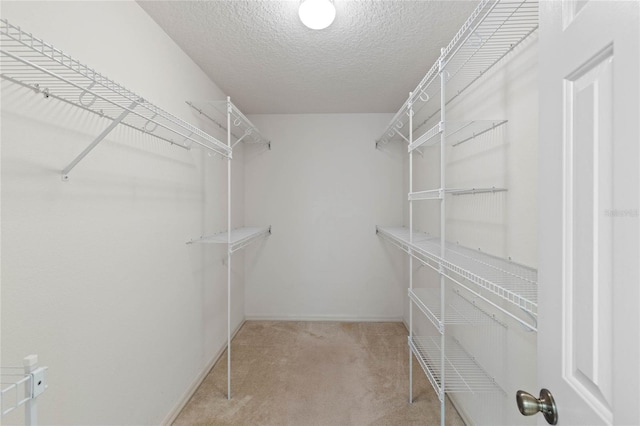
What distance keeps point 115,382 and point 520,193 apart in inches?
79.2

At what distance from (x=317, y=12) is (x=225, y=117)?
62.7 inches

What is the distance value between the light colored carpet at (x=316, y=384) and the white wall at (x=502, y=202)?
43 cm

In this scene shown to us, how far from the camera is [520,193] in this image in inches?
55.0

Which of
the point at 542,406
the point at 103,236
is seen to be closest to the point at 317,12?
the point at 103,236

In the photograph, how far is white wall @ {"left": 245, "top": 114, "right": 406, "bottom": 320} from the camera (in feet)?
11.8

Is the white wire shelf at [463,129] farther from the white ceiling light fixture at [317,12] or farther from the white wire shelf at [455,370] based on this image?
the white wire shelf at [455,370]

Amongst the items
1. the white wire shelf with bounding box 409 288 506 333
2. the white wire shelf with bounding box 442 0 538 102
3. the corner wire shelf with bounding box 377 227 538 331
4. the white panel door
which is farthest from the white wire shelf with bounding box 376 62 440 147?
the white wire shelf with bounding box 409 288 506 333

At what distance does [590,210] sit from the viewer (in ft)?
1.75

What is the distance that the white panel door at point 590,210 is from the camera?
0.44 m

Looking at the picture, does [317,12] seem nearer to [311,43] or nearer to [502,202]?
[311,43]

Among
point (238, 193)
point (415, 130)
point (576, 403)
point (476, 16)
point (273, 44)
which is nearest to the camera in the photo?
point (576, 403)

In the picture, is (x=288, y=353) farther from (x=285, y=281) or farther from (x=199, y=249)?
(x=199, y=249)

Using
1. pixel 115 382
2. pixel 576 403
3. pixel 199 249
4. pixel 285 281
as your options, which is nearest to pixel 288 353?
pixel 285 281

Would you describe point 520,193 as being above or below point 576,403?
above
